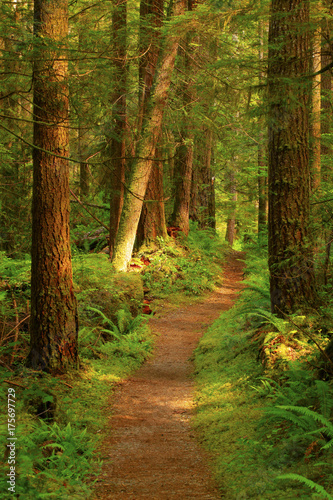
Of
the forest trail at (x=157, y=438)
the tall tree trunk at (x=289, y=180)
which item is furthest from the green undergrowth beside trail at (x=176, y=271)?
the tall tree trunk at (x=289, y=180)

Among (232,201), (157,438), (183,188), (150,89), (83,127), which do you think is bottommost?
(157,438)

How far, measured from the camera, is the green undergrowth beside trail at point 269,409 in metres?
3.79

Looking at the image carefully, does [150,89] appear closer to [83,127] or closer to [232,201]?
[83,127]

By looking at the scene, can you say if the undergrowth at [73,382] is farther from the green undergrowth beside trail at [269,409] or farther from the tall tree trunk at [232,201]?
the tall tree trunk at [232,201]

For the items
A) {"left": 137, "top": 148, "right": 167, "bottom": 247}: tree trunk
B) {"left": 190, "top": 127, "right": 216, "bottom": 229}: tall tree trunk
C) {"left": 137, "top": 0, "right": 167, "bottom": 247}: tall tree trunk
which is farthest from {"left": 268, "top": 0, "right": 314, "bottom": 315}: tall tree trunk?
{"left": 190, "top": 127, "right": 216, "bottom": 229}: tall tree trunk

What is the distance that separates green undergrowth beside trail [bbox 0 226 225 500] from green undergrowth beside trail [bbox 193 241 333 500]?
1438 mm

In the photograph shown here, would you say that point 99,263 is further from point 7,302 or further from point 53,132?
point 53,132

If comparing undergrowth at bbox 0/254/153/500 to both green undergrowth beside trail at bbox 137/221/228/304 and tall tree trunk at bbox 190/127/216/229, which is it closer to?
green undergrowth beside trail at bbox 137/221/228/304

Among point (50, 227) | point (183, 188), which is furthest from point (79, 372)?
point (183, 188)

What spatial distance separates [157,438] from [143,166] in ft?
29.1

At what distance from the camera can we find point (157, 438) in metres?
5.61

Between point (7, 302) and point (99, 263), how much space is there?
3.60 m

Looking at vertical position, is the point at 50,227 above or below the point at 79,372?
above

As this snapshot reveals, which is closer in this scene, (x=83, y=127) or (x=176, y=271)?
(x=83, y=127)
